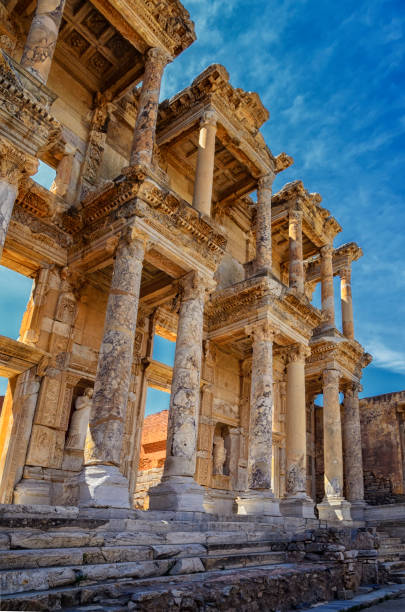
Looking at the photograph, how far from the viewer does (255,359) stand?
1357 cm

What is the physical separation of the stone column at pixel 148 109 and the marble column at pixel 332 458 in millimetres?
10587

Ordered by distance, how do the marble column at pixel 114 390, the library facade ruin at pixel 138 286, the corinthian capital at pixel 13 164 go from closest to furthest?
1. the corinthian capital at pixel 13 164
2. the marble column at pixel 114 390
3. the library facade ruin at pixel 138 286

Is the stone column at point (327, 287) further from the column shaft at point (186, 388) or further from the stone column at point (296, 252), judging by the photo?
the column shaft at point (186, 388)

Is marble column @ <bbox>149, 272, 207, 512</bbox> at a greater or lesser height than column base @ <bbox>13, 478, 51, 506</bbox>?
greater

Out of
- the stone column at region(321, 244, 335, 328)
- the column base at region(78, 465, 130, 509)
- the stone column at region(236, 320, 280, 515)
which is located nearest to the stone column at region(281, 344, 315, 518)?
the stone column at region(236, 320, 280, 515)

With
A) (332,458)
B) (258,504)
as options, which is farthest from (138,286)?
(332,458)

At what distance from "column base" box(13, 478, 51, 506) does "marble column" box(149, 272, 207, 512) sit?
2078mm

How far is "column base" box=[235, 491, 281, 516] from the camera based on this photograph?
1172 cm

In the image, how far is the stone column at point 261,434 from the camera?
39.1 feet

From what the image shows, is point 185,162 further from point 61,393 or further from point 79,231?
point 61,393

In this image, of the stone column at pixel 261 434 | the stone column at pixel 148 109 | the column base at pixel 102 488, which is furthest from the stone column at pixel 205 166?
the column base at pixel 102 488

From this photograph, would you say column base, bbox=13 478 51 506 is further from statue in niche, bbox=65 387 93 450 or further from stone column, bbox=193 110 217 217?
stone column, bbox=193 110 217 217

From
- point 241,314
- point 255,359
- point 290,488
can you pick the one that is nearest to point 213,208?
point 241,314

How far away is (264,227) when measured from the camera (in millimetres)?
15062
